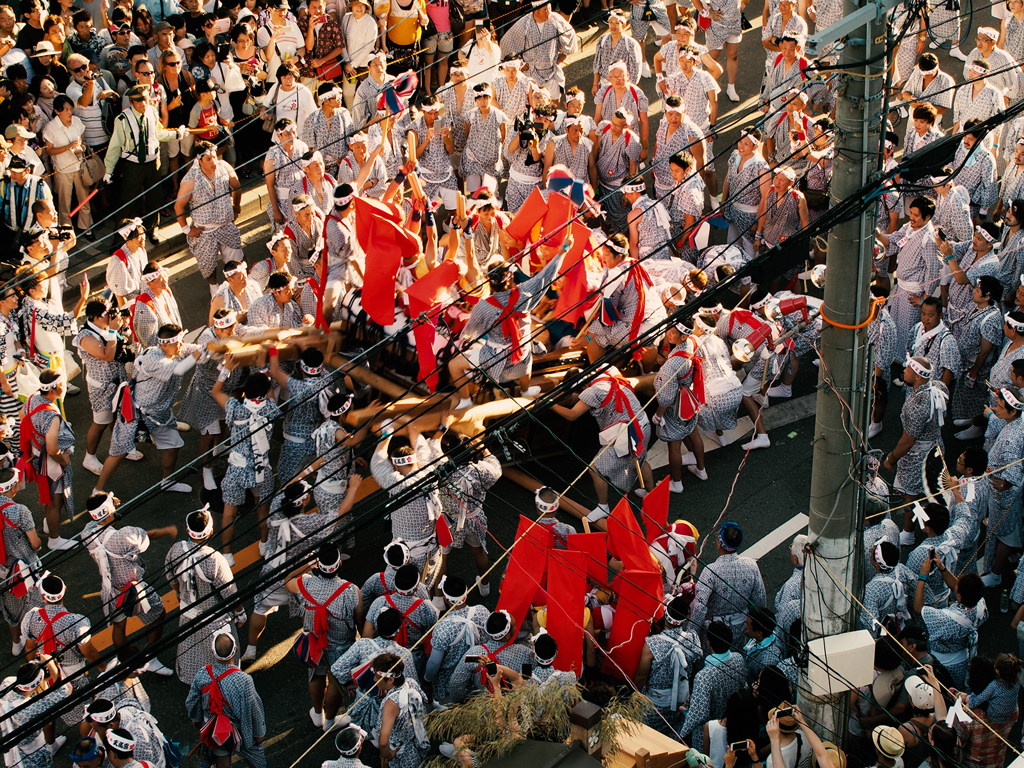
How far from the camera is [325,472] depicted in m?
9.60

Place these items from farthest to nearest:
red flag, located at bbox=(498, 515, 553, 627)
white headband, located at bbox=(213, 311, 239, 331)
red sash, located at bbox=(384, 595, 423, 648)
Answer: white headband, located at bbox=(213, 311, 239, 331) → red flag, located at bbox=(498, 515, 553, 627) → red sash, located at bbox=(384, 595, 423, 648)

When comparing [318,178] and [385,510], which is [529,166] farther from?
[385,510]

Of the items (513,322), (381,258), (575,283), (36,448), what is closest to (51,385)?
(36,448)

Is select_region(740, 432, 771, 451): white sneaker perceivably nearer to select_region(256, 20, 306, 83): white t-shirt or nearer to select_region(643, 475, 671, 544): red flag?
select_region(643, 475, 671, 544): red flag

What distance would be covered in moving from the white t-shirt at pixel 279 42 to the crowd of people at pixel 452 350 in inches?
1.4

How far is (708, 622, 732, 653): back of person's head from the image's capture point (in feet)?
26.0

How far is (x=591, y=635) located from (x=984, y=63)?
7.79 metres

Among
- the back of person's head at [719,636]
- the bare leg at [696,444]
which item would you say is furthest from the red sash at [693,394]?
the back of person's head at [719,636]

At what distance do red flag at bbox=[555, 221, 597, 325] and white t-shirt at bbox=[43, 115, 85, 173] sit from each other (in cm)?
551

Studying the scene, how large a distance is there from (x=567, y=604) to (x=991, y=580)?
327 centimetres

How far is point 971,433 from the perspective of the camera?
35.2 ft

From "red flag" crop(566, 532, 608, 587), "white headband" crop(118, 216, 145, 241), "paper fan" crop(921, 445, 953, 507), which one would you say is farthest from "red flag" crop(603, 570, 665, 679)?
"white headband" crop(118, 216, 145, 241)

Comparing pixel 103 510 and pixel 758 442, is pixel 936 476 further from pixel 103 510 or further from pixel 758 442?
pixel 103 510

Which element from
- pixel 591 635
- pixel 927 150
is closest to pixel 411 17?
pixel 591 635
